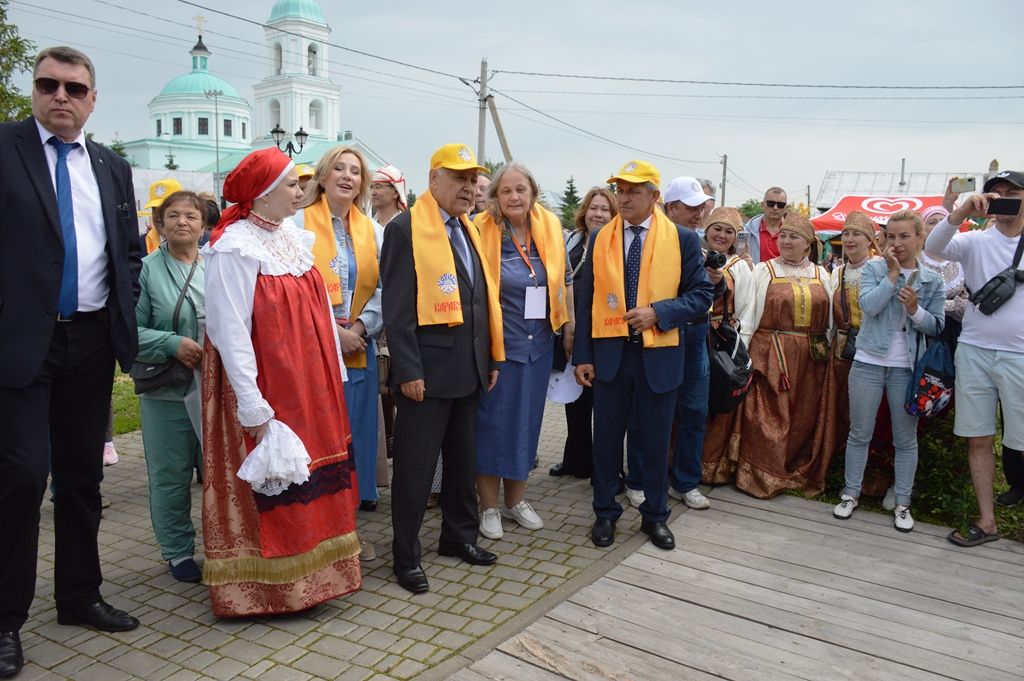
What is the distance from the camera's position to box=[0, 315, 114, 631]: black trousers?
3010mm

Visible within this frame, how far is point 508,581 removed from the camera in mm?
3969

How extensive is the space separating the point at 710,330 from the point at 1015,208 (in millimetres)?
1774

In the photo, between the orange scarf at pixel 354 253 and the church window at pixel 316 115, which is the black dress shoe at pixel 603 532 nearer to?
the orange scarf at pixel 354 253

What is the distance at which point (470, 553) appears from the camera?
418 centimetres

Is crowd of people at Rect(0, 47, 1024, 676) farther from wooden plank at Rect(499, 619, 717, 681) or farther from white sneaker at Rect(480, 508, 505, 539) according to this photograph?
wooden plank at Rect(499, 619, 717, 681)

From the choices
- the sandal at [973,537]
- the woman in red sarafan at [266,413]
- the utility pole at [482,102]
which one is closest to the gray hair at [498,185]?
the woman in red sarafan at [266,413]

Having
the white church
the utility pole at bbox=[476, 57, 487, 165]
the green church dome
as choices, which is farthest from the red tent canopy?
the green church dome

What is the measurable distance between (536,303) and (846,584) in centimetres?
213

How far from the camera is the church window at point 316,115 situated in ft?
232

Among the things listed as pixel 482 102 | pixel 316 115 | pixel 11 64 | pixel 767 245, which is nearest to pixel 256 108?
pixel 316 115

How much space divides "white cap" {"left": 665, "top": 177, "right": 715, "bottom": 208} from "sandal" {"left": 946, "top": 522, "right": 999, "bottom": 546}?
95.7 inches

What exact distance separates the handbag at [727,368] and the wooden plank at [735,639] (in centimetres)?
161

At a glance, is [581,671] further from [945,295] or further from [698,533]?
[945,295]

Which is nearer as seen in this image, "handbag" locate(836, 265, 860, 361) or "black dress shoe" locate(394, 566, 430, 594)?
"black dress shoe" locate(394, 566, 430, 594)
